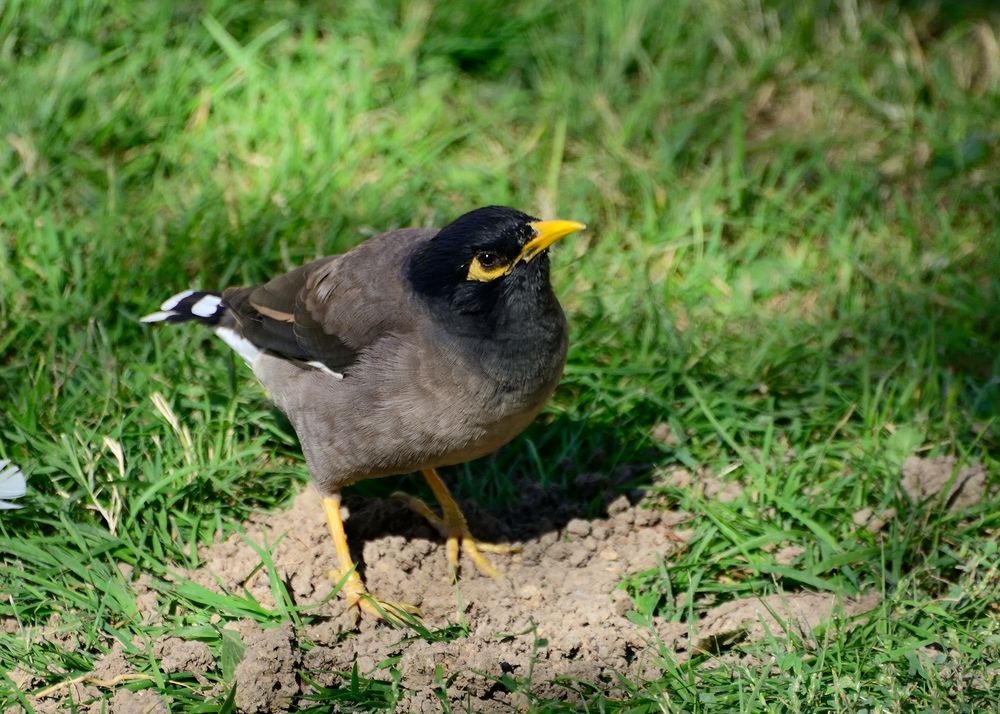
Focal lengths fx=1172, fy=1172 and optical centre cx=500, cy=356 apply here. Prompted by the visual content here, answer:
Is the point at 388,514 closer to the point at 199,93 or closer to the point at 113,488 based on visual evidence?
the point at 113,488

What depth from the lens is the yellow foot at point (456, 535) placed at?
5.14 m

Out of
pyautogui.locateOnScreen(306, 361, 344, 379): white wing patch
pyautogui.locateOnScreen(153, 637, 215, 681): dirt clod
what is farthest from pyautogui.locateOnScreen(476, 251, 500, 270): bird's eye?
pyautogui.locateOnScreen(153, 637, 215, 681): dirt clod

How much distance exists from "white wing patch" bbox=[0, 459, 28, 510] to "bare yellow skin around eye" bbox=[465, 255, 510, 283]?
2.03 meters

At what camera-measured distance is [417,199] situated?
671cm

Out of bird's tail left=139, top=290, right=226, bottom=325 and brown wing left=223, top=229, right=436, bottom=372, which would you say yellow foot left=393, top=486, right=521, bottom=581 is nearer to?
brown wing left=223, top=229, right=436, bottom=372

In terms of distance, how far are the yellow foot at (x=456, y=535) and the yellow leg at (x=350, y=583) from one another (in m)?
0.37

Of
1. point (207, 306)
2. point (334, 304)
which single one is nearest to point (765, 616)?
point (334, 304)

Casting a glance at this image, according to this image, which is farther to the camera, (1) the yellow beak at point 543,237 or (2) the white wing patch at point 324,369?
(2) the white wing patch at point 324,369

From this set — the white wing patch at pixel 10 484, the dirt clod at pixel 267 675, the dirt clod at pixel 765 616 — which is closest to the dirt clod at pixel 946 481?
the dirt clod at pixel 765 616

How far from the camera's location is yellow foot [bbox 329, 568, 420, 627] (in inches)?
185

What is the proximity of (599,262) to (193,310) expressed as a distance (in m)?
2.29

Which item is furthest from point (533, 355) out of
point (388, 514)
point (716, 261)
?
point (716, 261)

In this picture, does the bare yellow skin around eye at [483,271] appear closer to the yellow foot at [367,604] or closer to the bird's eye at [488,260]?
the bird's eye at [488,260]

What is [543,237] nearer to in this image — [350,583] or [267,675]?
[350,583]
